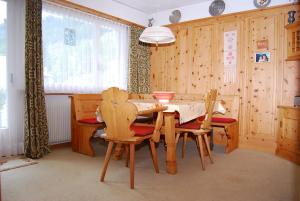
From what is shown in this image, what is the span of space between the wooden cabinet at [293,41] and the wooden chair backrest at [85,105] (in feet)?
9.73

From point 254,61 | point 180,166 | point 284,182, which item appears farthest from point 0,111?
point 254,61

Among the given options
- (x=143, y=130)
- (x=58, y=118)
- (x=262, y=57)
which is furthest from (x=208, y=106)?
(x=58, y=118)

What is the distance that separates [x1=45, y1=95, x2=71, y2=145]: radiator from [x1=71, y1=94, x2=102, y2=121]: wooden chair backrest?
13.6 inches

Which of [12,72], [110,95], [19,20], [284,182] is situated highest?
[19,20]

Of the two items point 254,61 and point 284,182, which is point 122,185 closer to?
point 284,182

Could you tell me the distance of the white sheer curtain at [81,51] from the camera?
3.59m

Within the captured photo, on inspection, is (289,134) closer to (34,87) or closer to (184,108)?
(184,108)

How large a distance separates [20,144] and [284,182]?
3265 mm

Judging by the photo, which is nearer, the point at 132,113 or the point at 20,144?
the point at 132,113

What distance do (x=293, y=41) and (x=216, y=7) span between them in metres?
1.47

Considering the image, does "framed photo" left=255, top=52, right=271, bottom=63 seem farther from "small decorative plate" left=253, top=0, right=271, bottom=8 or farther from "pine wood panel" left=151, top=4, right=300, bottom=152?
"small decorative plate" left=253, top=0, right=271, bottom=8

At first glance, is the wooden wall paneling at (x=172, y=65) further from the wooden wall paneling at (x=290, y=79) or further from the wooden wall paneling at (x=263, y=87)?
the wooden wall paneling at (x=290, y=79)

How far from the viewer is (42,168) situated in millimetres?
2740

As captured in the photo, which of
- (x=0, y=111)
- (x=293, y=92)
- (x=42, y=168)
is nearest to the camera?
(x=42, y=168)
